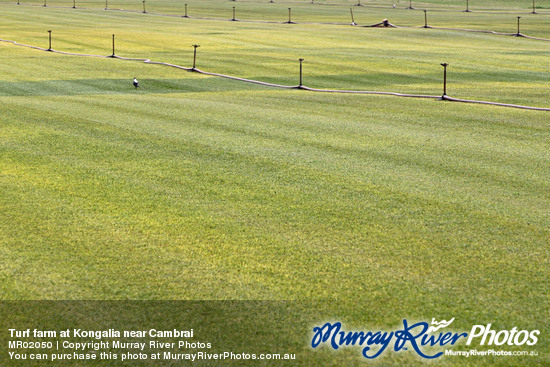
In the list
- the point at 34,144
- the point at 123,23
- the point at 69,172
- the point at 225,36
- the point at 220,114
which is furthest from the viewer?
the point at 123,23

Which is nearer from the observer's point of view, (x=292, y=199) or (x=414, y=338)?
(x=414, y=338)

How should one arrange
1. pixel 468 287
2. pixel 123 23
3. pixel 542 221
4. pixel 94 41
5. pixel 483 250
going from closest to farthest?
pixel 468 287 → pixel 483 250 → pixel 542 221 → pixel 94 41 → pixel 123 23

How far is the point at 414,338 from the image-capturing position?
5551mm

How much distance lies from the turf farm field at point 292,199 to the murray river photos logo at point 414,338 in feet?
0.31

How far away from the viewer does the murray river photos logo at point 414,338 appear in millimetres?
5430

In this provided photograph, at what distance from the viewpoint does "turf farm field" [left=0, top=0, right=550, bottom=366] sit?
6.31m

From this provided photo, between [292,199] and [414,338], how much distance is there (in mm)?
3755

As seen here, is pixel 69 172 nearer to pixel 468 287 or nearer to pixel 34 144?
pixel 34 144

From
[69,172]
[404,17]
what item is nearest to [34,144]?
[69,172]

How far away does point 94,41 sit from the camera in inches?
1455

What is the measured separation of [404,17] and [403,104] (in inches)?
1734

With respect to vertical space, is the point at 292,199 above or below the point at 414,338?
above

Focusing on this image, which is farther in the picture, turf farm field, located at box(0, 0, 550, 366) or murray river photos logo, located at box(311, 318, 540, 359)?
turf farm field, located at box(0, 0, 550, 366)

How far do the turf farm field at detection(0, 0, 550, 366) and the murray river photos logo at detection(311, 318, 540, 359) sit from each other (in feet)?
0.31
